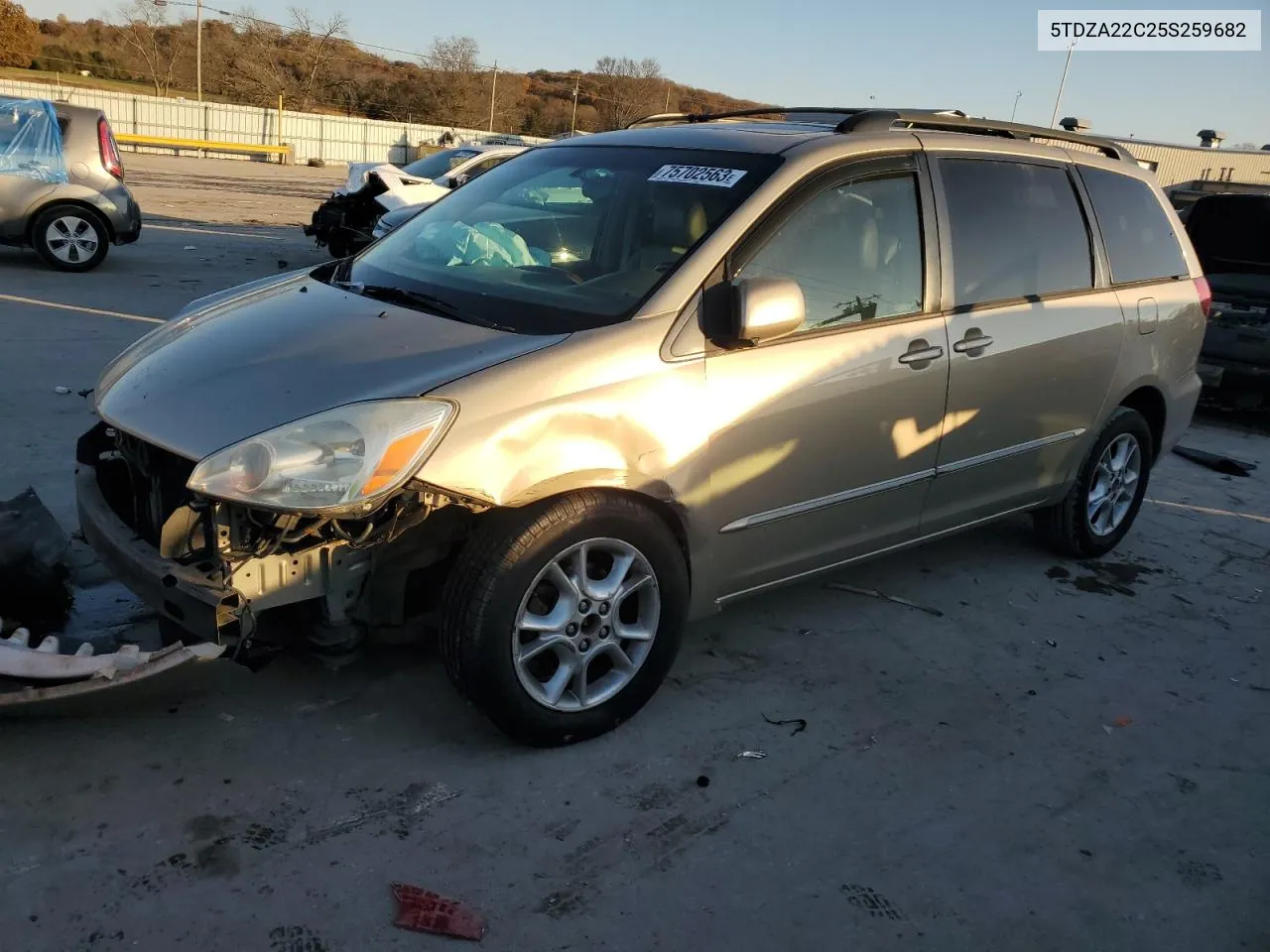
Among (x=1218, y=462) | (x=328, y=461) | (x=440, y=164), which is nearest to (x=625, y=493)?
(x=328, y=461)

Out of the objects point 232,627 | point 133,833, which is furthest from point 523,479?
point 133,833

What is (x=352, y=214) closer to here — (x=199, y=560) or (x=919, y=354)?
(x=919, y=354)

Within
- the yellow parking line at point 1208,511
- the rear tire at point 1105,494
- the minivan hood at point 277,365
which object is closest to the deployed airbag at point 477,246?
the minivan hood at point 277,365

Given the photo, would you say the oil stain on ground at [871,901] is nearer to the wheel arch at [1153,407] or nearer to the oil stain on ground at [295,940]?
the oil stain on ground at [295,940]

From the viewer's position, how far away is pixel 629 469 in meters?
2.87

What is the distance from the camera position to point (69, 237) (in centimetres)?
1038

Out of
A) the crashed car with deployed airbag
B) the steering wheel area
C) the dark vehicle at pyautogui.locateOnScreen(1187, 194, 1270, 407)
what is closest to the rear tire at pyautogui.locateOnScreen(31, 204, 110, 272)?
the crashed car with deployed airbag

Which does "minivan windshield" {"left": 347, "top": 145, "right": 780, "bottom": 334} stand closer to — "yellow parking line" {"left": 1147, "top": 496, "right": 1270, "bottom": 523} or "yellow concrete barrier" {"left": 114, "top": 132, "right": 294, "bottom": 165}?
"yellow parking line" {"left": 1147, "top": 496, "right": 1270, "bottom": 523}

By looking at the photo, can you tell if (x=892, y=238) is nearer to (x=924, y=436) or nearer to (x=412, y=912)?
(x=924, y=436)

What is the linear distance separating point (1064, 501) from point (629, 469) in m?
2.76

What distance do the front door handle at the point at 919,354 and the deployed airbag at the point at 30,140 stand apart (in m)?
9.75

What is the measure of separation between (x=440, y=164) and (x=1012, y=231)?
1138 centimetres

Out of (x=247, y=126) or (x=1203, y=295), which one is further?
(x=247, y=126)

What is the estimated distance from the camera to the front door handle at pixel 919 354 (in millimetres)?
3566
